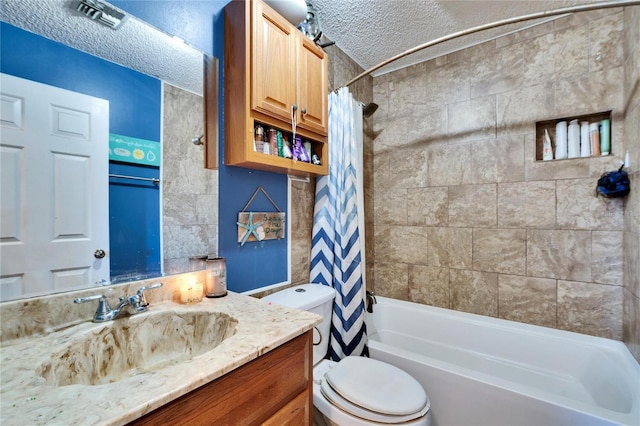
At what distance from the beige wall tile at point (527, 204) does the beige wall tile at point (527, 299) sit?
14.8 inches

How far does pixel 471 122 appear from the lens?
6.66ft

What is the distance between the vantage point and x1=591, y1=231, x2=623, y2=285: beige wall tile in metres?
1.58

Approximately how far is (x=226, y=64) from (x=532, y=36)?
200cm

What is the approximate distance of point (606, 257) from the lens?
5.26 feet

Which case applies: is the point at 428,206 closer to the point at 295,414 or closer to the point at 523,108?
the point at 523,108

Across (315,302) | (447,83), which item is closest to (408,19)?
(447,83)

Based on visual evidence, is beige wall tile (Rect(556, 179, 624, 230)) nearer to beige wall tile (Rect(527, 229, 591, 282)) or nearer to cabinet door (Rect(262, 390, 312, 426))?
beige wall tile (Rect(527, 229, 591, 282))

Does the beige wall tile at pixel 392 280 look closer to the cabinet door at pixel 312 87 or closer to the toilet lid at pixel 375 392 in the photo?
the toilet lid at pixel 375 392

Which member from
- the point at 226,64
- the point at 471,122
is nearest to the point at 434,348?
the point at 471,122

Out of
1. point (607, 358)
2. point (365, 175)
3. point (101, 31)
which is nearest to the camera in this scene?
point (101, 31)

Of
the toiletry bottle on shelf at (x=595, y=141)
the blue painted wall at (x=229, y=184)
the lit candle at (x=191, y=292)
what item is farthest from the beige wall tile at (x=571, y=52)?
the lit candle at (x=191, y=292)

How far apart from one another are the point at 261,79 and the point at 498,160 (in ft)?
5.58

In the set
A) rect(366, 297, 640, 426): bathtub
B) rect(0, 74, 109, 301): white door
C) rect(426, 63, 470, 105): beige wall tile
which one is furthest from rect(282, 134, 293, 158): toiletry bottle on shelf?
rect(426, 63, 470, 105): beige wall tile

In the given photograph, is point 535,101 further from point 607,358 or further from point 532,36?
point 607,358
